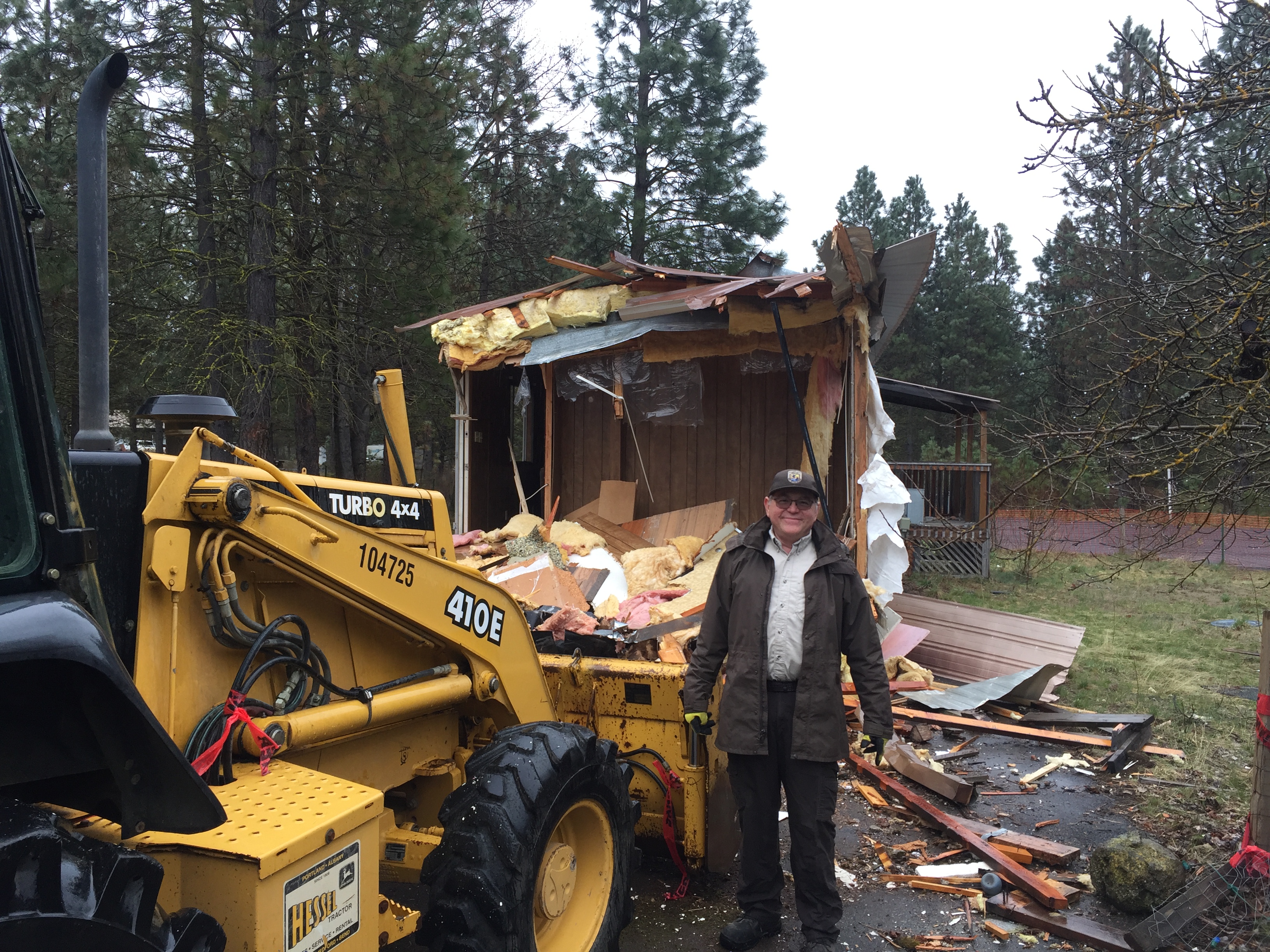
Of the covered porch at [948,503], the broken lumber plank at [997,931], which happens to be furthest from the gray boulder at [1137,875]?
the covered porch at [948,503]

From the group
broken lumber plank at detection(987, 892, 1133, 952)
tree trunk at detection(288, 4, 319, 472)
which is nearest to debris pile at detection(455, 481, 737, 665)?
broken lumber plank at detection(987, 892, 1133, 952)

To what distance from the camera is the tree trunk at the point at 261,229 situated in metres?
11.0

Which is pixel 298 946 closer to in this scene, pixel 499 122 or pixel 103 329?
pixel 103 329

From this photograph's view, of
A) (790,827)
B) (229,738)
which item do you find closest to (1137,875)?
(790,827)

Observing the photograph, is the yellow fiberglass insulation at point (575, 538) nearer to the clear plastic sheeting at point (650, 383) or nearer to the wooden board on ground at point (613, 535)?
the wooden board on ground at point (613, 535)

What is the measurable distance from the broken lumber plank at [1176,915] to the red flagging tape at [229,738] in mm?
3556

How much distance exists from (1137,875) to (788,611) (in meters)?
2.06

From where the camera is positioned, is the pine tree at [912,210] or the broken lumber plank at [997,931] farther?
the pine tree at [912,210]

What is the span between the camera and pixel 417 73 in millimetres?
11375

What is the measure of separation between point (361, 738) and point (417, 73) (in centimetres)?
1059

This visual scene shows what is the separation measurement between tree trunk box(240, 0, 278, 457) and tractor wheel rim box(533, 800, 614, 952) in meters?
9.14

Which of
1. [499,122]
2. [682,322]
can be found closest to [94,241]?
[682,322]

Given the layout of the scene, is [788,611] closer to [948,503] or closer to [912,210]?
[948,503]

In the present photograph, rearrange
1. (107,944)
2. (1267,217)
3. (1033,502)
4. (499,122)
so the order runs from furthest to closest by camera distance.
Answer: (499,122) < (1033,502) < (1267,217) < (107,944)
